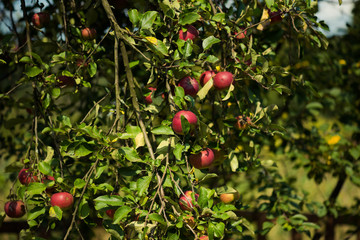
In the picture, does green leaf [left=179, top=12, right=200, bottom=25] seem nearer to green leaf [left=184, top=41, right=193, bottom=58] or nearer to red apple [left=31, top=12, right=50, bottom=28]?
green leaf [left=184, top=41, right=193, bottom=58]

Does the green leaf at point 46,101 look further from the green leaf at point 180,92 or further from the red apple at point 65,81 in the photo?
the green leaf at point 180,92

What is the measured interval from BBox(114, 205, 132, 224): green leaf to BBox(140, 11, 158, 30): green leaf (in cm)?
51

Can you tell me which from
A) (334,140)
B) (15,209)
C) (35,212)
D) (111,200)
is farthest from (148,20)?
(334,140)

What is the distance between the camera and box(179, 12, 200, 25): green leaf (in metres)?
1.10

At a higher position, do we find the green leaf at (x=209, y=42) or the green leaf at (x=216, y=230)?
the green leaf at (x=209, y=42)

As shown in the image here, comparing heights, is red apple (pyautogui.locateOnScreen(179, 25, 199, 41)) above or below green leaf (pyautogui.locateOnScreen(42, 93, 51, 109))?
above

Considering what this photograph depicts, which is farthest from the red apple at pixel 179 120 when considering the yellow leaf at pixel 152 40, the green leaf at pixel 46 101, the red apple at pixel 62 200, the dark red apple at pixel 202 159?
the green leaf at pixel 46 101

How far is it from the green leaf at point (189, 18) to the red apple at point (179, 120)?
0.27 metres

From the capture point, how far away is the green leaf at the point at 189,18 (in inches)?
43.4

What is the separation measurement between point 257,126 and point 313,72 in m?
1.32

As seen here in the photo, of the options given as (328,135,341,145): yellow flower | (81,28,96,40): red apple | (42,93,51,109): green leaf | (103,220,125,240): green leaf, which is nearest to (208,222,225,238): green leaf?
(103,220,125,240): green leaf

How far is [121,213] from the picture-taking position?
978 mm

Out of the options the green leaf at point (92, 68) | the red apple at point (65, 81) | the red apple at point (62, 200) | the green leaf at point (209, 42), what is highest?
the green leaf at point (209, 42)

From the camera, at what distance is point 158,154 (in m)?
1.18
